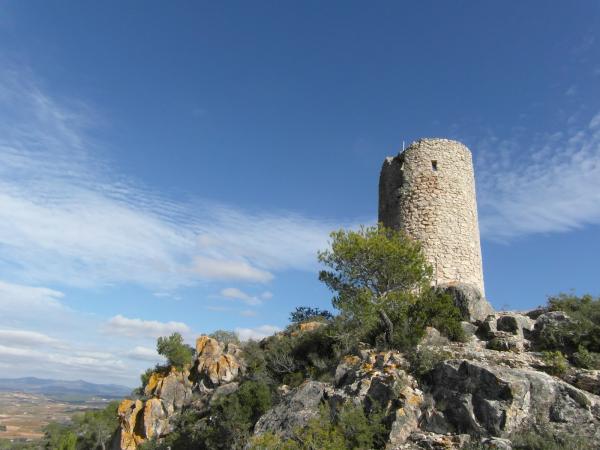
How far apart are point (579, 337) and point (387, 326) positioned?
5746 millimetres

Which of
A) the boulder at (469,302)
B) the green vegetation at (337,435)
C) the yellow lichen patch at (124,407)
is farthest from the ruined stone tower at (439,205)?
the yellow lichen patch at (124,407)

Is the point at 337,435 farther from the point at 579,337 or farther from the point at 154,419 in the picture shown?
the point at 154,419

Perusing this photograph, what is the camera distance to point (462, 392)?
37.7 ft

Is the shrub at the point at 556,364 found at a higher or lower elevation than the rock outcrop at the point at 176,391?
higher

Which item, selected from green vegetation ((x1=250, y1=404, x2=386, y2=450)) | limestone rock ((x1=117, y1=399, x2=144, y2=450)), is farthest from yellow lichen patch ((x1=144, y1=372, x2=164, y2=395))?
green vegetation ((x1=250, y1=404, x2=386, y2=450))

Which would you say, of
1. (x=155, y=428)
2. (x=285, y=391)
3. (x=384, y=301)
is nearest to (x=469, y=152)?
(x=384, y=301)

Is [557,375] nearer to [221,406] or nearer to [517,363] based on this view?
[517,363]

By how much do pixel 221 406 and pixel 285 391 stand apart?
2.46 metres

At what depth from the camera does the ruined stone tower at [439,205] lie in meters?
19.5

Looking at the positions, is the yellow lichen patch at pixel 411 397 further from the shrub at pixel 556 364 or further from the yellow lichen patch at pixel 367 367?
the shrub at pixel 556 364

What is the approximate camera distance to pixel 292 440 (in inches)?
432

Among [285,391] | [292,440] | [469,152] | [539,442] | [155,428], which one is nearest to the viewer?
[539,442]

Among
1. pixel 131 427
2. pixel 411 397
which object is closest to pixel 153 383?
pixel 131 427

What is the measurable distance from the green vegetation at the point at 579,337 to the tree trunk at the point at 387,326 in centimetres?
452
